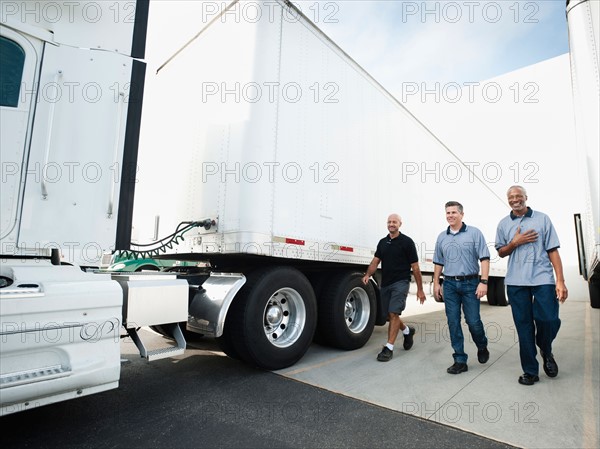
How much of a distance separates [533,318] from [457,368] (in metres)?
0.91

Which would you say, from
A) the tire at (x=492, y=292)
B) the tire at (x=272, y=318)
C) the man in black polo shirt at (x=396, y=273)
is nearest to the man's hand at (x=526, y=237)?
the man in black polo shirt at (x=396, y=273)

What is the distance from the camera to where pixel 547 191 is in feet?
51.4

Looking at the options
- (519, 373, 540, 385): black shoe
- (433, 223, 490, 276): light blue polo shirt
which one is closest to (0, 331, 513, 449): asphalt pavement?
(519, 373, 540, 385): black shoe

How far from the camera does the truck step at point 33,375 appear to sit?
216 centimetres

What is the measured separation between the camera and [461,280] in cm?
412

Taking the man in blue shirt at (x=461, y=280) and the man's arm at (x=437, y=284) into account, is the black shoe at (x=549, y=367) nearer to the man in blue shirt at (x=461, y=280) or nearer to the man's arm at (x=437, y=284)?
the man in blue shirt at (x=461, y=280)

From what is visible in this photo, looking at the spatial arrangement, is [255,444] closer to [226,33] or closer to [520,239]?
[520,239]

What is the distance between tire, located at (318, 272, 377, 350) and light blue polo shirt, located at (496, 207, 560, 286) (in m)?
1.96

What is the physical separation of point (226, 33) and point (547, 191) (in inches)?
623

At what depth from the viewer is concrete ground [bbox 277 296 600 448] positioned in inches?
108

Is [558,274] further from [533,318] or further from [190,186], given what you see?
[190,186]

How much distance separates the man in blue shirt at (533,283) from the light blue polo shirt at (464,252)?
378mm

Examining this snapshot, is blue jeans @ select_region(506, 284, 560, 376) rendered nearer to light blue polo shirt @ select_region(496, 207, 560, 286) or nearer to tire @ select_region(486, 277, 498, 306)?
light blue polo shirt @ select_region(496, 207, 560, 286)

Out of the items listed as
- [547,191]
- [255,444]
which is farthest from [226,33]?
[547,191]
